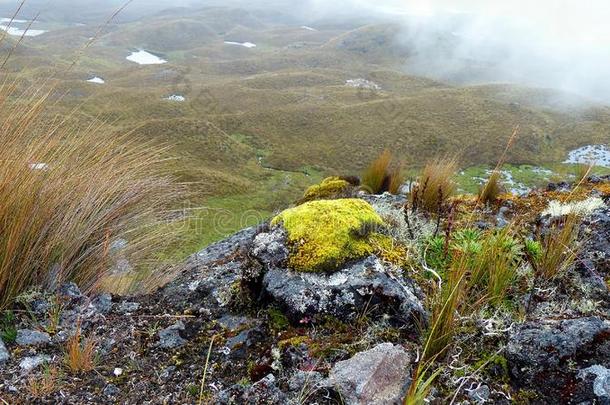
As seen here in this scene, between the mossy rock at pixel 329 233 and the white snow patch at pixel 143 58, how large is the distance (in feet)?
477

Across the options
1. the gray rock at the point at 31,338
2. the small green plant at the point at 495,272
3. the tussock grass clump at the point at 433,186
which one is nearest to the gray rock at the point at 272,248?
the small green plant at the point at 495,272

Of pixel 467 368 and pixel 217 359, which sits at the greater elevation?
pixel 467 368

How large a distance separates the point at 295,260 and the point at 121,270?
1475mm

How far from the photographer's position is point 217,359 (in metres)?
2.84

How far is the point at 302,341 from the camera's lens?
2.80 meters

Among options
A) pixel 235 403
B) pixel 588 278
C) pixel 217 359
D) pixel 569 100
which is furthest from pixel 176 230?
pixel 569 100

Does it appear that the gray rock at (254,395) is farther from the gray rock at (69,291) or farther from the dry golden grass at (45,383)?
the gray rock at (69,291)

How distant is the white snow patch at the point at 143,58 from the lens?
141000mm

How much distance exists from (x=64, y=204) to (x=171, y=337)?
4.22 ft

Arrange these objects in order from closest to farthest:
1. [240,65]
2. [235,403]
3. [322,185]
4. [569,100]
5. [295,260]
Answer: [235,403] → [295,260] → [322,185] → [569,100] → [240,65]

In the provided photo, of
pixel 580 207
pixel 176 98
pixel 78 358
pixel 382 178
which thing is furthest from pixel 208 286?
pixel 176 98

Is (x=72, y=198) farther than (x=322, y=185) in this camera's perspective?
No

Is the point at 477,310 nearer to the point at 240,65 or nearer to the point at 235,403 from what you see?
the point at 235,403

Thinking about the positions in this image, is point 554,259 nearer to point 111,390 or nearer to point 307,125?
point 111,390
